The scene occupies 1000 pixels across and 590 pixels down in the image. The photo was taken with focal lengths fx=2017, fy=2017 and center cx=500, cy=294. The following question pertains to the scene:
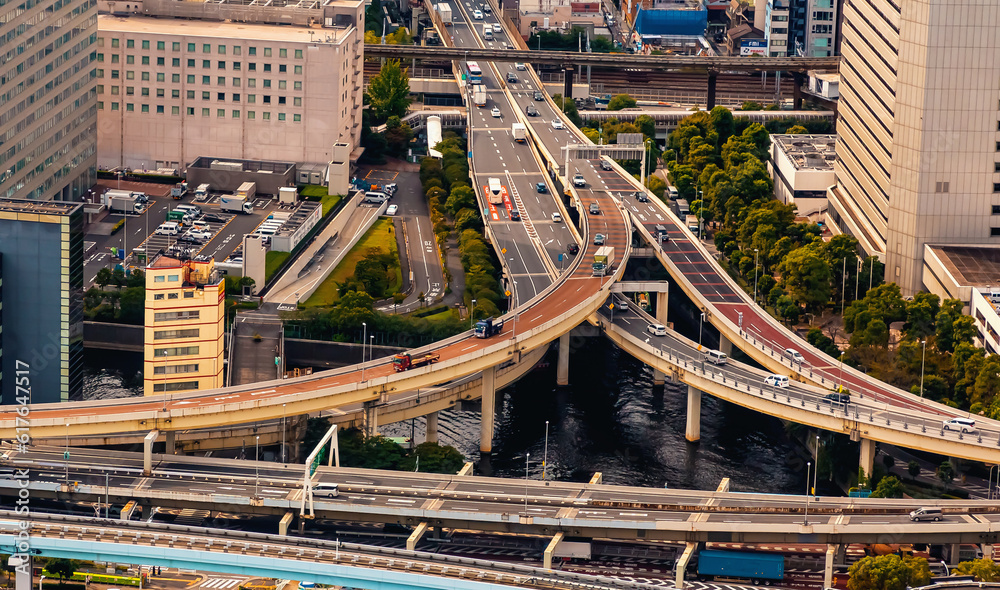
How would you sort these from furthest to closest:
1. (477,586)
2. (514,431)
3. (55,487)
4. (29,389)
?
1. (514,431)
2. (29,389)
3. (55,487)
4. (477,586)

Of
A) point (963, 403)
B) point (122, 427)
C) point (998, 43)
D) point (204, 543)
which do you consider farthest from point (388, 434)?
point (998, 43)

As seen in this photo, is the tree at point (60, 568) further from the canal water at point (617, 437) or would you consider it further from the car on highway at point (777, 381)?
the car on highway at point (777, 381)

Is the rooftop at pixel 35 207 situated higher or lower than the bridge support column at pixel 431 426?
higher

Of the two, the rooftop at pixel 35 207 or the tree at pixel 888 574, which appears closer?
the tree at pixel 888 574

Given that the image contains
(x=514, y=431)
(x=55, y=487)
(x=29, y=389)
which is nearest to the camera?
(x=55, y=487)

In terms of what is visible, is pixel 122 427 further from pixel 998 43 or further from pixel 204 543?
pixel 998 43

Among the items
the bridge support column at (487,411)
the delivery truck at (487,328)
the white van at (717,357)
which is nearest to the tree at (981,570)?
the white van at (717,357)

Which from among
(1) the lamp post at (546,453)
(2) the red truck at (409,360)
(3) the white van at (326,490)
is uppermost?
(2) the red truck at (409,360)

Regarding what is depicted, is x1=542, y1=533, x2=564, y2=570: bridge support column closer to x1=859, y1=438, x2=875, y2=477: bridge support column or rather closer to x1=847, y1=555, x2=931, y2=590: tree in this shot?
x1=847, y1=555, x2=931, y2=590: tree
